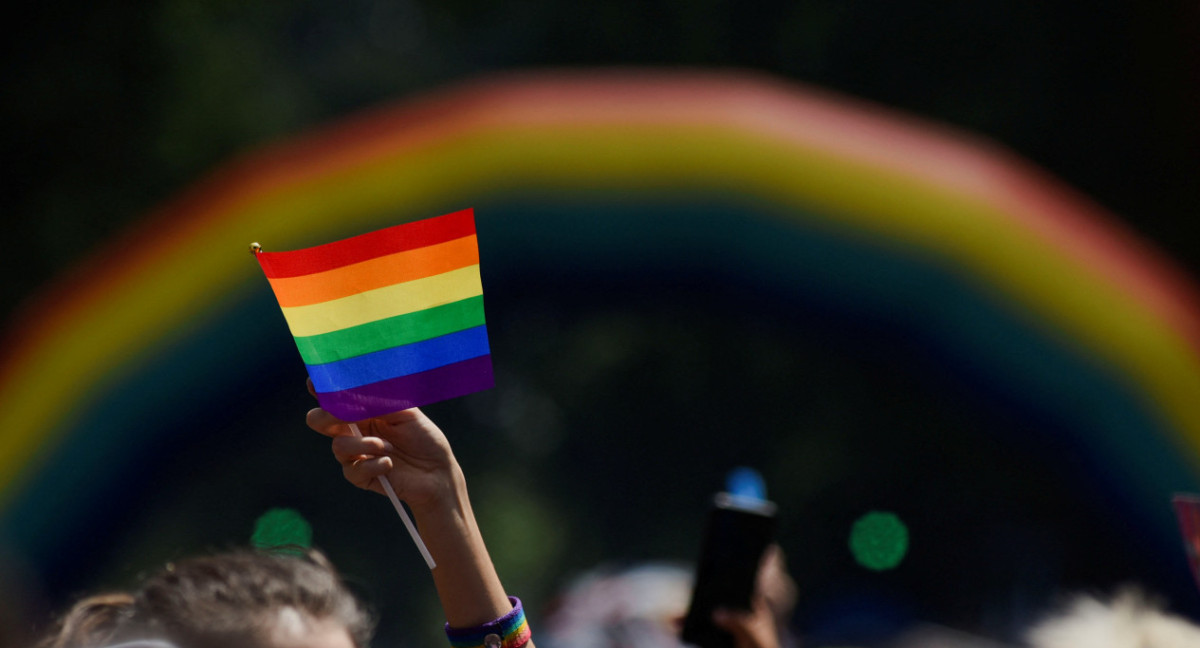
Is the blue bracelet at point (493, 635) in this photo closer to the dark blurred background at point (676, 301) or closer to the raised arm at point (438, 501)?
the raised arm at point (438, 501)

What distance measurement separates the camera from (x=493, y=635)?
99 centimetres

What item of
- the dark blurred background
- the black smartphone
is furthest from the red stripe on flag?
the dark blurred background

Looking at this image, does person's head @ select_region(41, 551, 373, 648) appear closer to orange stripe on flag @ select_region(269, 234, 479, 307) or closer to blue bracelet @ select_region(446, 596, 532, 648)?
blue bracelet @ select_region(446, 596, 532, 648)

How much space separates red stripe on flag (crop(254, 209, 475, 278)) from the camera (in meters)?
1.19

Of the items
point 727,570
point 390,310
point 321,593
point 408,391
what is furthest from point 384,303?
point 727,570

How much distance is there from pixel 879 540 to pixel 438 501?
7369 millimetres

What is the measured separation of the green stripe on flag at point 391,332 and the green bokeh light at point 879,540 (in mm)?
7179

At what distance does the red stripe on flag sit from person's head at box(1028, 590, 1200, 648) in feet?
6.53

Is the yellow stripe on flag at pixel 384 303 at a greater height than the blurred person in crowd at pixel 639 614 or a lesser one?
greater

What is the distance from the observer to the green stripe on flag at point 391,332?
3.92 ft

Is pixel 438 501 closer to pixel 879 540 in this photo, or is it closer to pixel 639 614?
pixel 639 614

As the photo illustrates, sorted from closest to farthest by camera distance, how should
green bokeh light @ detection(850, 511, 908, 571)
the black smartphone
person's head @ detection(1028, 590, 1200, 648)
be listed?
the black smartphone, person's head @ detection(1028, 590, 1200, 648), green bokeh light @ detection(850, 511, 908, 571)

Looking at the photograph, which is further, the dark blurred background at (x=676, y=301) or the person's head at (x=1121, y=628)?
the dark blurred background at (x=676, y=301)

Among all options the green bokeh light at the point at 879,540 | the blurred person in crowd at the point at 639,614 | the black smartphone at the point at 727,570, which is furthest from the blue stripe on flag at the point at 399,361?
the green bokeh light at the point at 879,540
